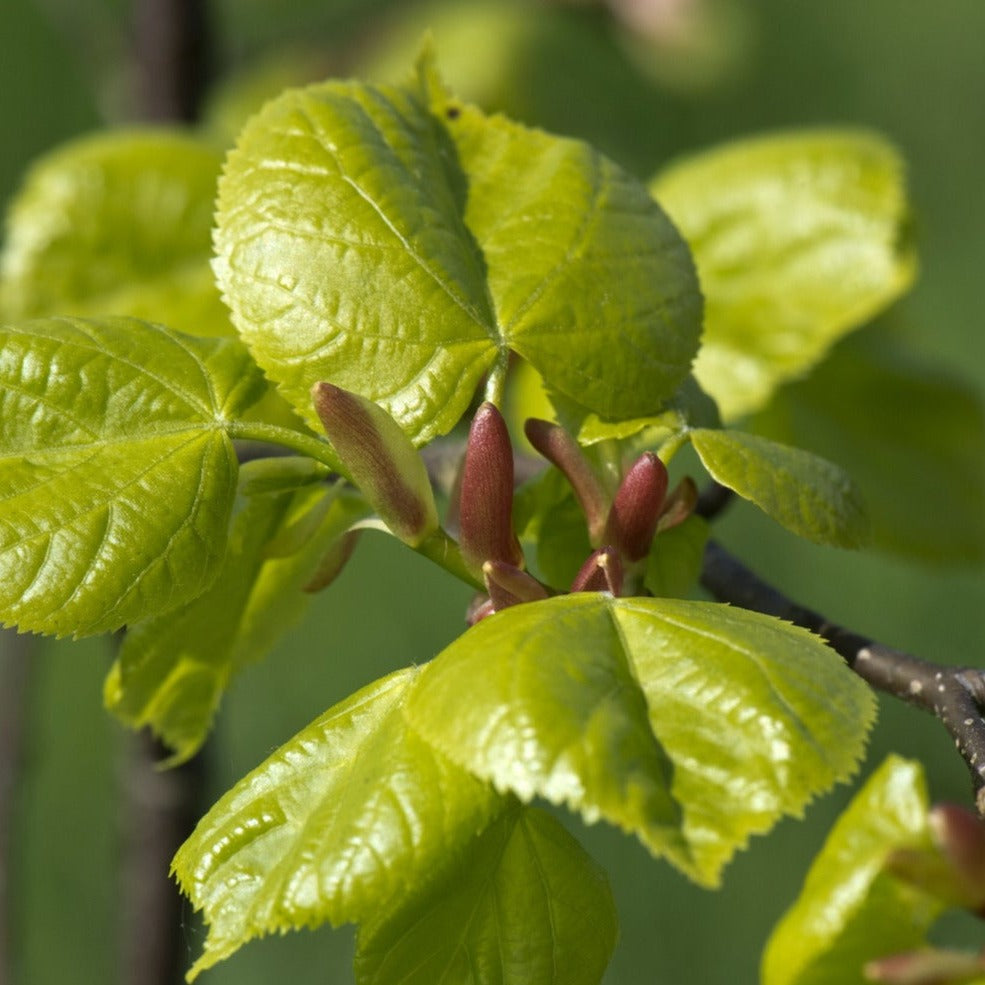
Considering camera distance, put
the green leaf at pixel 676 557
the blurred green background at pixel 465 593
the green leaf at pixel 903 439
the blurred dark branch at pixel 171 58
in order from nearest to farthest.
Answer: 1. the green leaf at pixel 676 557
2. the green leaf at pixel 903 439
3. the blurred dark branch at pixel 171 58
4. the blurred green background at pixel 465 593

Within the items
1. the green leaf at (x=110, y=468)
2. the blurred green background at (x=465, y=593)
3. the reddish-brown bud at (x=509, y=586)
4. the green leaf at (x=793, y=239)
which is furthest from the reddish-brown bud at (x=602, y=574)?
the blurred green background at (x=465, y=593)

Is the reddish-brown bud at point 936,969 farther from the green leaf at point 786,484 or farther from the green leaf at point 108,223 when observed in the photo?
the green leaf at point 108,223

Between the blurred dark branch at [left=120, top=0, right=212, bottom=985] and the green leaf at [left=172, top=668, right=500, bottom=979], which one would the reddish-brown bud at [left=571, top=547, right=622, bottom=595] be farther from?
the blurred dark branch at [left=120, top=0, right=212, bottom=985]

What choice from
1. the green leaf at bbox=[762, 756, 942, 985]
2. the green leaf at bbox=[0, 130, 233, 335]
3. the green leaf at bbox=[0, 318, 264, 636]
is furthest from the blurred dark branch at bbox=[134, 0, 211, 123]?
the green leaf at bbox=[762, 756, 942, 985]

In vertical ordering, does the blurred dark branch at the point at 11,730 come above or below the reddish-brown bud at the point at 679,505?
below

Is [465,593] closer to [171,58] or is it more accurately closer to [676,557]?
[171,58]

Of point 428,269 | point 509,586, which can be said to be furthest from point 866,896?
point 428,269
